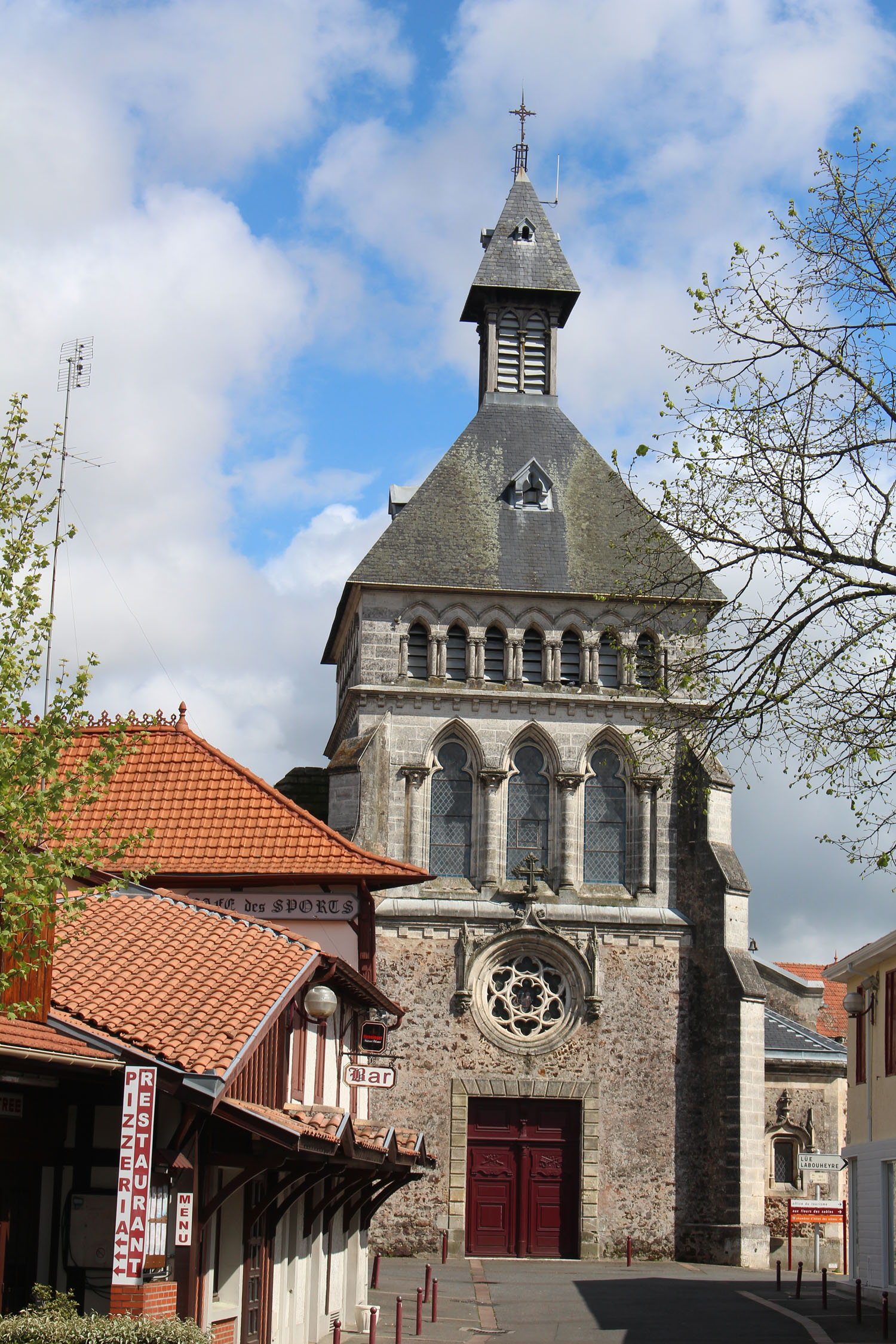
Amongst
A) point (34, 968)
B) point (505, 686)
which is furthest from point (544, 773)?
point (34, 968)

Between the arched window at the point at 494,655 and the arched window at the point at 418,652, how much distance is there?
114 centimetres

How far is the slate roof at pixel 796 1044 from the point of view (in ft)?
104

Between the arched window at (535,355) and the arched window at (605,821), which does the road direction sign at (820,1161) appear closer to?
the arched window at (605,821)

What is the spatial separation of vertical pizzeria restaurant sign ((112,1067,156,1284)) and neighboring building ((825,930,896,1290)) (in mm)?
12436

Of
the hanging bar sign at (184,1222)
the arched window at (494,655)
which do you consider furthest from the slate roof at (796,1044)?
the hanging bar sign at (184,1222)

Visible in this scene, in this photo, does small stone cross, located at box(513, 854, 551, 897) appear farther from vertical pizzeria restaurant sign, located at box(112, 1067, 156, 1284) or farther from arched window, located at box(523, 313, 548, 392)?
vertical pizzeria restaurant sign, located at box(112, 1067, 156, 1284)

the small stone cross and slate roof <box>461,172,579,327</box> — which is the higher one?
slate roof <box>461,172,579,327</box>

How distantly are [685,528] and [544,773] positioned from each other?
1917 centimetres

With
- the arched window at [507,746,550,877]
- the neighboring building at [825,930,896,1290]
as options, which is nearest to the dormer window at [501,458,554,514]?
the arched window at [507,746,550,877]

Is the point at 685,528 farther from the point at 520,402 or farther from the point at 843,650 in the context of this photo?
the point at 520,402

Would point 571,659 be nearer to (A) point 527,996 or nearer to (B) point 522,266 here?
(A) point 527,996

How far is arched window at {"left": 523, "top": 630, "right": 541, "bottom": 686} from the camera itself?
3212 cm

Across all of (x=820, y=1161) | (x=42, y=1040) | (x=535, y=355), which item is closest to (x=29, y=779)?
(x=42, y=1040)

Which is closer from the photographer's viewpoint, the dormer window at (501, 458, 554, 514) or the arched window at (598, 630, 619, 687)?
the arched window at (598, 630, 619, 687)
